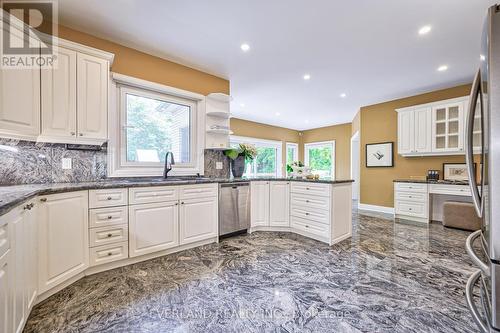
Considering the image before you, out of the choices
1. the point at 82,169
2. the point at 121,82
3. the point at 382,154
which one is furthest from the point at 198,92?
the point at 382,154

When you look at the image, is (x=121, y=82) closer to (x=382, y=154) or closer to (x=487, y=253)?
(x=487, y=253)

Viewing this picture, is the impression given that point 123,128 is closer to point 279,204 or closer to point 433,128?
point 279,204

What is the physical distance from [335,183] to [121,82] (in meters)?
3.16

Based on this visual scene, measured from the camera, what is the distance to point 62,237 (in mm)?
1830

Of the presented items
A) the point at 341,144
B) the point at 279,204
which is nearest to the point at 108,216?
the point at 279,204

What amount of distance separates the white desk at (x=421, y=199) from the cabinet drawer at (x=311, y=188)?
259 cm

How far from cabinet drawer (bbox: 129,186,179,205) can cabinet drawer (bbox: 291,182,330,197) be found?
1.83 metres

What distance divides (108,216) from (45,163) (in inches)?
35.8

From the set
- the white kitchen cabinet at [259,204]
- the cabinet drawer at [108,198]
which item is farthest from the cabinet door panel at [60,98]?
the white kitchen cabinet at [259,204]

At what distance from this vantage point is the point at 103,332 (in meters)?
1.42

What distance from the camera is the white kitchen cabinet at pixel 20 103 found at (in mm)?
1740

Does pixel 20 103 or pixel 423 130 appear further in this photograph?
pixel 423 130

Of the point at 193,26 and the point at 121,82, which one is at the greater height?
the point at 193,26

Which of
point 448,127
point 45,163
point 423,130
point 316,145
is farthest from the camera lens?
point 316,145
